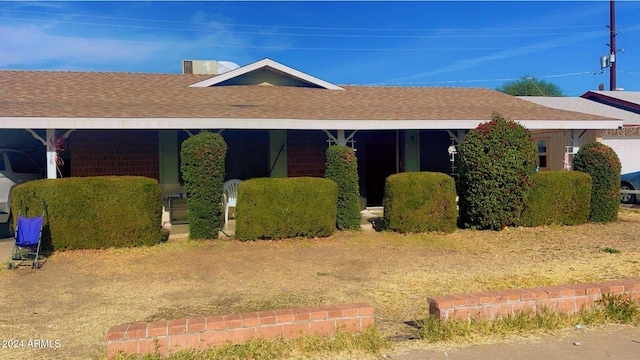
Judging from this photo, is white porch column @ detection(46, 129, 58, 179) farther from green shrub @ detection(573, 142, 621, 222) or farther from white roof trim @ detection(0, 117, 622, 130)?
green shrub @ detection(573, 142, 621, 222)

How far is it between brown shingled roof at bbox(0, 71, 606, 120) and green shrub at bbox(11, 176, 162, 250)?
5.15ft

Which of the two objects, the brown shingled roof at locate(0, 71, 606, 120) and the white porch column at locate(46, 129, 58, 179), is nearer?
the white porch column at locate(46, 129, 58, 179)

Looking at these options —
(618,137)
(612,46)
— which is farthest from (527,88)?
(618,137)

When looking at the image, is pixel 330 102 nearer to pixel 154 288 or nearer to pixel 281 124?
pixel 281 124

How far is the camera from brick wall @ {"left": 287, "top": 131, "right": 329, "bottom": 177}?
12.7 m

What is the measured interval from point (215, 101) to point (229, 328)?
29.3 ft

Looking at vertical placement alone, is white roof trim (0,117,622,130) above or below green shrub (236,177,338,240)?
above

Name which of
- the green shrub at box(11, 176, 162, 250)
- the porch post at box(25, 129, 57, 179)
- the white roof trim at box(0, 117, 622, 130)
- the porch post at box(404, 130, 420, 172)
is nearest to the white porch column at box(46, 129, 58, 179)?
the porch post at box(25, 129, 57, 179)

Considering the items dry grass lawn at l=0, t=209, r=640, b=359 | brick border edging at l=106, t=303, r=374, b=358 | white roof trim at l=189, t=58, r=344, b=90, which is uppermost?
white roof trim at l=189, t=58, r=344, b=90

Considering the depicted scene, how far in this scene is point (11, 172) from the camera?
989 cm

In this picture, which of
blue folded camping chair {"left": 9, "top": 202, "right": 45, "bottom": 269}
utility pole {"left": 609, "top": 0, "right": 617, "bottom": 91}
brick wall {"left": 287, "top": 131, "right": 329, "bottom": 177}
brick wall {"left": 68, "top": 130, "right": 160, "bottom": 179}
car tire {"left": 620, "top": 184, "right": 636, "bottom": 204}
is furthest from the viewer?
utility pole {"left": 609, "top": 0, "right": 617, "bottom": 91}

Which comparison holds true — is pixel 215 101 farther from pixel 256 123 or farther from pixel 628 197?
pixel 628 197

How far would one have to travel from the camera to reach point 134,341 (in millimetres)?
3680

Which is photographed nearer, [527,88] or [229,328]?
[229,328]
